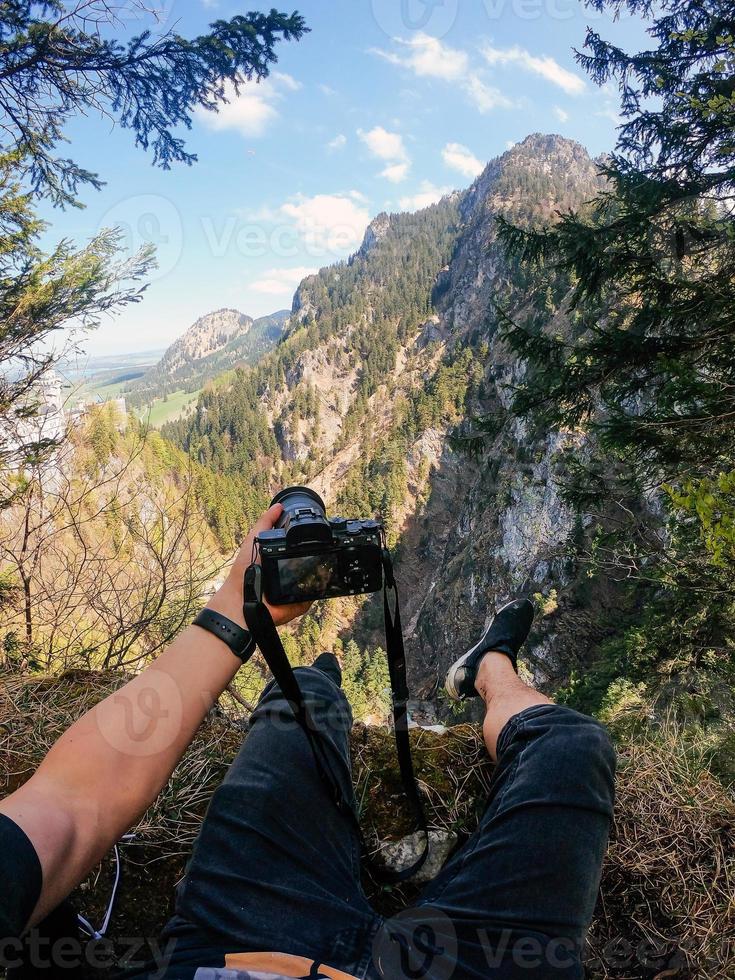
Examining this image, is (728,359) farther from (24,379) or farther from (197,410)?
(197,410)

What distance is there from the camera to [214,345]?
6762 inches

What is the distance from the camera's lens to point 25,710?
7.46 ft

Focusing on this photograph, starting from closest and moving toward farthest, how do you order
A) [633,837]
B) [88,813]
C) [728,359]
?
[88,813] < [633,837] < [728,359]

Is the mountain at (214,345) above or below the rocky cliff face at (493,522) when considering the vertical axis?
above

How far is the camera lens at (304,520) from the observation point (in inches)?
53.4

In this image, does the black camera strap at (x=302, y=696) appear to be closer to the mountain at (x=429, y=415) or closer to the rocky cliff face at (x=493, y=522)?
the rocky cliff face at (x=493, y=522)

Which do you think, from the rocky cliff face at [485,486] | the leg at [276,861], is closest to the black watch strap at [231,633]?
the leg at [276,861]

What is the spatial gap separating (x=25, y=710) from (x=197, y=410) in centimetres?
9609

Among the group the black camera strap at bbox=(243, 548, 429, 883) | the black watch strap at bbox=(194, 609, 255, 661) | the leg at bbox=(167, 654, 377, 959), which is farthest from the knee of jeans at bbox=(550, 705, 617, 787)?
the black watch strap at bbox=(194, 609, 255, 661)

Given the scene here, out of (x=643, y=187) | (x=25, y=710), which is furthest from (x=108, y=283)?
(x=643, y=187)

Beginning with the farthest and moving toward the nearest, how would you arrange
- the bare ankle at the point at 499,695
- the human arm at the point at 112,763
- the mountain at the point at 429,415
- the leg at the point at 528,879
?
the mountain at the point at 429,415, the bare ankle at the point at 499,695, the leg at the point at 528,879, the human arm at the point at 112,763

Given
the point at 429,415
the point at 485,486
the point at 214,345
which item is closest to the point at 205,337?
the point at 214,345

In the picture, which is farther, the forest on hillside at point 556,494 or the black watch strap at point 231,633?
the forest on hillside at point 556,494

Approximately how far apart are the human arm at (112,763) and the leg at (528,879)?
0.69m
